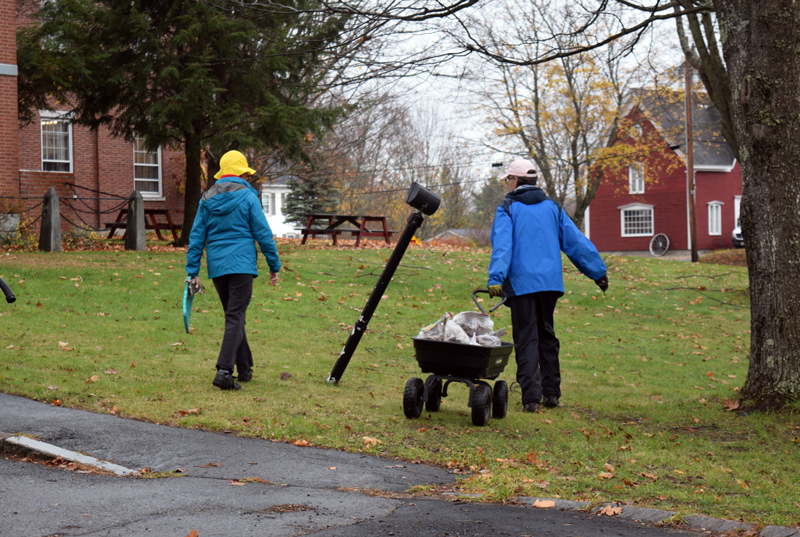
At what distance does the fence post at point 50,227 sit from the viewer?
19.0 m

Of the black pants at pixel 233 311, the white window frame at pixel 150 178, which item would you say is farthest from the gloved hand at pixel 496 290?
the white window frame at pixel 150 178

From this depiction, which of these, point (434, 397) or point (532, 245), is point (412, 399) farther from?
point (532, 245)

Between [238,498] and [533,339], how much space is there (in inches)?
143

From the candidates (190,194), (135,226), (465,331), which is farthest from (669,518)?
(190,194)

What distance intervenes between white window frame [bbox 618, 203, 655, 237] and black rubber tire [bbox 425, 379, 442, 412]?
4320 centimetres

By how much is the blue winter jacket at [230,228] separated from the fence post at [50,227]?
1279cm

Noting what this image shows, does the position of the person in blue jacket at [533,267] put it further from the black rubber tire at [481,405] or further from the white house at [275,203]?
the white house at [275,203]

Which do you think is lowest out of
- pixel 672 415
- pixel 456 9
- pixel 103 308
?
pixel 672 415

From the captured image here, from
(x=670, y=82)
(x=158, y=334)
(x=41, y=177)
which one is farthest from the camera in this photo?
(x=670, y=82)

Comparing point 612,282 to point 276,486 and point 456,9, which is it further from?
point 276,486

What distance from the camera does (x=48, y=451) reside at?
5242 mm

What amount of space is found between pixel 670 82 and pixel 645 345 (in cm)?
2629

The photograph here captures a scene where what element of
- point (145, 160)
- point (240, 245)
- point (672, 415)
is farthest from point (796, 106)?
point (145, 160)

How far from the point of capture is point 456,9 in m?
8.00
